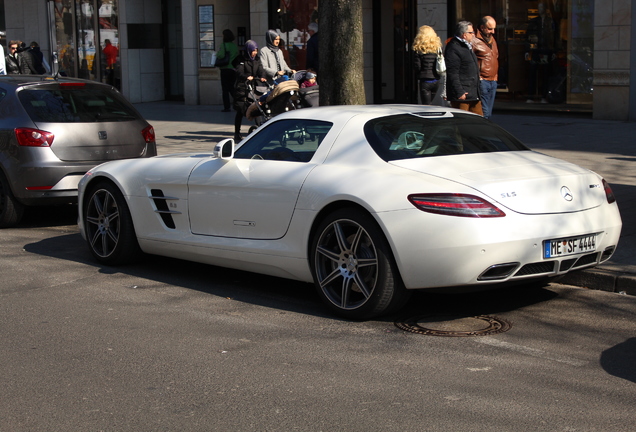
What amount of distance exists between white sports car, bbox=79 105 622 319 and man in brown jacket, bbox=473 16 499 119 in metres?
5.99

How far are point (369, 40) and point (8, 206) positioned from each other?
14186 millimetres

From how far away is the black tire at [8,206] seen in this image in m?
9.71

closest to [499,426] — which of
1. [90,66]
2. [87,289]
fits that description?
[87,289]

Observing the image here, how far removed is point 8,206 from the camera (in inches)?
382

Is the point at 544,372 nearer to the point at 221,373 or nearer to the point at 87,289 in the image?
the point at 221,373

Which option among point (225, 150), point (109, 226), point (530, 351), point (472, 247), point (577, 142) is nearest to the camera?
point (530, 351)

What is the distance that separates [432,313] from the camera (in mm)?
6113

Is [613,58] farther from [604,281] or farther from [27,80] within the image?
[604,281]

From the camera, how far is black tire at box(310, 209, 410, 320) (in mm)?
5645

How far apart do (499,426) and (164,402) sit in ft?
5.30

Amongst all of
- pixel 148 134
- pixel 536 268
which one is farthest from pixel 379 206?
pixel 148 134

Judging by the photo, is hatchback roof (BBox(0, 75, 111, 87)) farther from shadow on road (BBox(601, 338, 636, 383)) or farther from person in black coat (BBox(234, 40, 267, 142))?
shadow on road (BBox(601, 338, 636, 383))

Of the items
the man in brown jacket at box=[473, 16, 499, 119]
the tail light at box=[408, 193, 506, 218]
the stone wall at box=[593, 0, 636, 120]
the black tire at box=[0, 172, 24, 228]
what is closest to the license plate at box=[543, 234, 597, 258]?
the tail light at box=[408, 193, 506, 218]

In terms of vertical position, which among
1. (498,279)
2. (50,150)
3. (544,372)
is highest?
(50,150)
